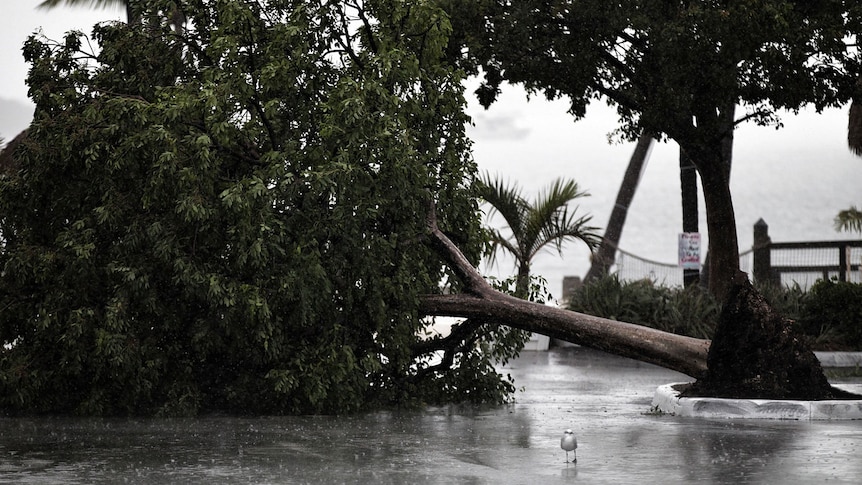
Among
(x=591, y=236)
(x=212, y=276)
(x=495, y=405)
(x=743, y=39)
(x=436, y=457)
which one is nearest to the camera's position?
(x=436, y=457)

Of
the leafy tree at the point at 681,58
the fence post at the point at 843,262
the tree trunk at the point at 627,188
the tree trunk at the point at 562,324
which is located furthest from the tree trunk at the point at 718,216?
the tree trunk at the point at 627,188

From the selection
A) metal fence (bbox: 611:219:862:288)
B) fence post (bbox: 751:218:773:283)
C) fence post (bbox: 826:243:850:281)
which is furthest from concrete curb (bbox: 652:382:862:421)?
fence post (bbox: 751:218:773:283)

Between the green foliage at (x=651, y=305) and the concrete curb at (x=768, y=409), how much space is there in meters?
8.67

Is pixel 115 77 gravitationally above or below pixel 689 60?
below

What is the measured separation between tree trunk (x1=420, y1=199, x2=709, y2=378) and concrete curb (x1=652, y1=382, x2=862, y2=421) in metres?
Answer: 0.56

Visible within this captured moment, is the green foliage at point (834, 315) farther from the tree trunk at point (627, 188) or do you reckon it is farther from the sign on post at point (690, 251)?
the tree trunk at point (627, 188)

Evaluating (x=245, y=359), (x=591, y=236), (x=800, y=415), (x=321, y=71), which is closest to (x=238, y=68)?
(x=321, y=71)

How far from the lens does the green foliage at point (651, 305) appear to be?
64.4 ft

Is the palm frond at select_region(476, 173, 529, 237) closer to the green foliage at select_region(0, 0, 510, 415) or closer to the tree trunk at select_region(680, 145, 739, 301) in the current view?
the tree trunk at select_region(680, 145, 739, 301)

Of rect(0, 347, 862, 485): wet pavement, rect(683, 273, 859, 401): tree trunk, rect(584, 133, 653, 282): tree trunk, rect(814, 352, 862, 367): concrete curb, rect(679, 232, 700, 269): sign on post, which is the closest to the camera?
rect(0, 347, 862, 485): wet pavement

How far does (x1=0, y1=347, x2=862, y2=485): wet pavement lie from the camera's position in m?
7.34

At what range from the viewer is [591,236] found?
20.4 m

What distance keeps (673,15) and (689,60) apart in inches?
33.6

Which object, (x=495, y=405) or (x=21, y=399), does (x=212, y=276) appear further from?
(x=495, y=405)
